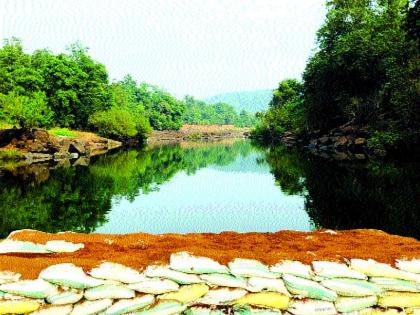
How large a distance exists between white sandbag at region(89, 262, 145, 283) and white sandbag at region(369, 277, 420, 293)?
2.39m

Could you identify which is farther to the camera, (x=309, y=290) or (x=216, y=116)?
(x=216, y=116)

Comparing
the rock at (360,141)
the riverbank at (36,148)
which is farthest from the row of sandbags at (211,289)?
the rock at (360,141)

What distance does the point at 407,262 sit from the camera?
15.9 feet

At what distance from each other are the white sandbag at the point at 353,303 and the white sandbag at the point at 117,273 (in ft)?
6.34

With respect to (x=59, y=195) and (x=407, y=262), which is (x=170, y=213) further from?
→ (x=407, y=262)

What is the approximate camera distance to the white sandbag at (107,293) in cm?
415

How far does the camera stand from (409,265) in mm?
4809

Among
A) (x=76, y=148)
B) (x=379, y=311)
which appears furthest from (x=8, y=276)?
(x=76, y=148)

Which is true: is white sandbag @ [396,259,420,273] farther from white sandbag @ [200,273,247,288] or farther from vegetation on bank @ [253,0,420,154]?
vegetation on bank @ [253,0,420,154]

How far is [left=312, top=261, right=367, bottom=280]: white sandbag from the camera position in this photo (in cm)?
455

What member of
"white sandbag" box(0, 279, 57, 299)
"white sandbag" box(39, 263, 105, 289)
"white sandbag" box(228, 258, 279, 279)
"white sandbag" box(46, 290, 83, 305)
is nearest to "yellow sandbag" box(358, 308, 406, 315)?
"white sandbag" box(228, 258, 279, 279)

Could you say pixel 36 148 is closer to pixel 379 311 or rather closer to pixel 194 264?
pixel 194 264

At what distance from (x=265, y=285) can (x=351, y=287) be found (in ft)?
2.88

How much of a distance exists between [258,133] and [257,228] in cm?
7998
